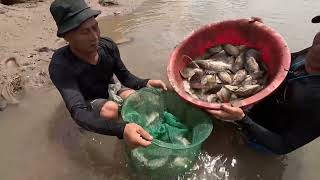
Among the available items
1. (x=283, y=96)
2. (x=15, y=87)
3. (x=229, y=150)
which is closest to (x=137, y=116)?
(x=229, y=150)

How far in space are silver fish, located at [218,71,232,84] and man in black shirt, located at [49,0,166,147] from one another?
0.53 metres

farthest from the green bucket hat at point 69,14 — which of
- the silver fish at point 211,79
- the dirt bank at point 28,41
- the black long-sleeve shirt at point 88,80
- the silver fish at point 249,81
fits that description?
the dirt bank at point 28,41

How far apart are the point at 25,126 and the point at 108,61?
1256 mm

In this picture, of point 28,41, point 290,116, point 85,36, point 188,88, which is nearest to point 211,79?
point 188,88

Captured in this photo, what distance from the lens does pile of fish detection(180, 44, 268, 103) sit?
325cm

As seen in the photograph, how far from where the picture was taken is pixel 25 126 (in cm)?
399

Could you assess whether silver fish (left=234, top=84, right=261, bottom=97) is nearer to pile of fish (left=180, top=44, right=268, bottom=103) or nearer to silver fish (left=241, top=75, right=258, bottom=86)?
pile of fish (left=180, top=44, right=268, bottom=103)

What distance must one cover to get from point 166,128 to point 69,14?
1.26 meters

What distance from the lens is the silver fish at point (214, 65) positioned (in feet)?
11.6

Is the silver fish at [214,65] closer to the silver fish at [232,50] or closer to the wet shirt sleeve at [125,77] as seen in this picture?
the silver fish at [232,50]

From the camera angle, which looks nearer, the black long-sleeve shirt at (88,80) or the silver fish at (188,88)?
the black long-sleeve shirt at (88,80)

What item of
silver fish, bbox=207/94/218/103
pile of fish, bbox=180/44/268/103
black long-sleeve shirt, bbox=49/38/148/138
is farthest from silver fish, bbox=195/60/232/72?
black long-sleeve shirt, bbox=49/38/148/138

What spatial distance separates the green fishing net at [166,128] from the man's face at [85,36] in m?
0.58

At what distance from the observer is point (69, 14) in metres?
2.91
